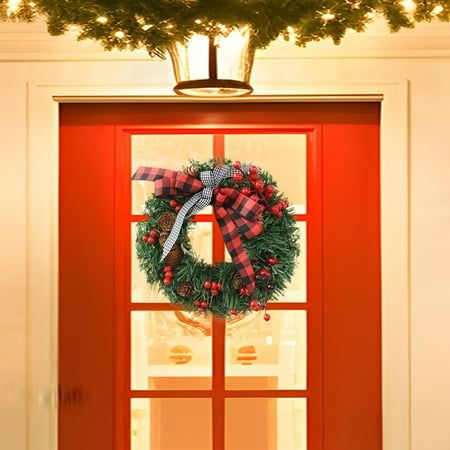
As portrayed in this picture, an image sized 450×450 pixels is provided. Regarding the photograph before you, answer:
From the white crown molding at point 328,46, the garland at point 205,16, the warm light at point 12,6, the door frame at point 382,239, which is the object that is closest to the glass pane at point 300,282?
the door frame at point 382,239

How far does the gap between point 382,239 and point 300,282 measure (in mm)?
300

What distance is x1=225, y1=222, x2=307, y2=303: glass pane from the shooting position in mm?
2316

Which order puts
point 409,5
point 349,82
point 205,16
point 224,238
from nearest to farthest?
point 205,16 < point 409,5 < point 224,238 < point 349,82

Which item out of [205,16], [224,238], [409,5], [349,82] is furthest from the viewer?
[349,82]

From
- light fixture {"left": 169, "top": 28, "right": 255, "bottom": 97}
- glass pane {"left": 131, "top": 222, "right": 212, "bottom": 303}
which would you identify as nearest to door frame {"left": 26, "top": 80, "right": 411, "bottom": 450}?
glass pane {"left": 131, "top": 222, "right": 212, "bottom": 303}

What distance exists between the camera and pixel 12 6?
68.2 inches

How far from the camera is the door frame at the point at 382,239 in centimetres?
223

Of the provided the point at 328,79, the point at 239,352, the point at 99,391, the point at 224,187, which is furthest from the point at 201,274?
the point at 328,79

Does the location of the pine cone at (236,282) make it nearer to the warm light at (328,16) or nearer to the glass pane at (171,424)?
the glass pane at (171,424)

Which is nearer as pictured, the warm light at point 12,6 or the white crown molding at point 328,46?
the warm light at point 12,6

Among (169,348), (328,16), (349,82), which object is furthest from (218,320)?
(328,16)

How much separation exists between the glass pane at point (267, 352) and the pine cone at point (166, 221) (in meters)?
0.46

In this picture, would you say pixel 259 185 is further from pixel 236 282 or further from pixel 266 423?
pixel 266 423

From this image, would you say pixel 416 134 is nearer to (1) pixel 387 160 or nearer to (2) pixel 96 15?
(1) pixel 387 160
